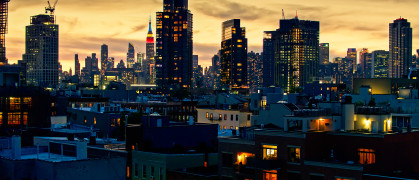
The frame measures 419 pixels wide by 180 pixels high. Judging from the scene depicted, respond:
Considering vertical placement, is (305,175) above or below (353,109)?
below

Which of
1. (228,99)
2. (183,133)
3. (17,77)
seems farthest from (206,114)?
(183,133)

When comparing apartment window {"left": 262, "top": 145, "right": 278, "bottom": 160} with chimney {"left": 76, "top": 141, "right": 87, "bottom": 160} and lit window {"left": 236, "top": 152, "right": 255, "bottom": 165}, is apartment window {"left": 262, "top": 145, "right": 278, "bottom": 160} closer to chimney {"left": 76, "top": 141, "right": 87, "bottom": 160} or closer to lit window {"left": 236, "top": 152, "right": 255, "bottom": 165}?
lit window {"left": 236, "top": 152, "right": 255, "bottom": 165}

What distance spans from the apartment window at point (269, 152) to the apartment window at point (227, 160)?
4948 mm

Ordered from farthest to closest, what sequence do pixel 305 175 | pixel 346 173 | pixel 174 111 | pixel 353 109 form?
1. pixel 174 111
2. pixel 353 109
3. pixel 305 175
4. pixel 346 173

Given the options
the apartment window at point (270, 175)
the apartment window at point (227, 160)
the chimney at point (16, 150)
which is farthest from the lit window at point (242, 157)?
the chimney at point (16, 150)

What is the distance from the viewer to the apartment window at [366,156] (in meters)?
47.3

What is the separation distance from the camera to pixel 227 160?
5500 centimetres

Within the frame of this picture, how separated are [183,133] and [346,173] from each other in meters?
24.3

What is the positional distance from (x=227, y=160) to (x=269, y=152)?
5696 millimetres

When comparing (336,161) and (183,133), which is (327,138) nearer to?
(336,161)

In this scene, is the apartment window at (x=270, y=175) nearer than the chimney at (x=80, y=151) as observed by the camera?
Yes

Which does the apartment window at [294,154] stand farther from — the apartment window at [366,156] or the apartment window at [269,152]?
the apartment window at [366,156]

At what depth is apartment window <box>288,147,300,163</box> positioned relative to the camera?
4838 centimetres

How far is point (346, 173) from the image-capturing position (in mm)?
44656
